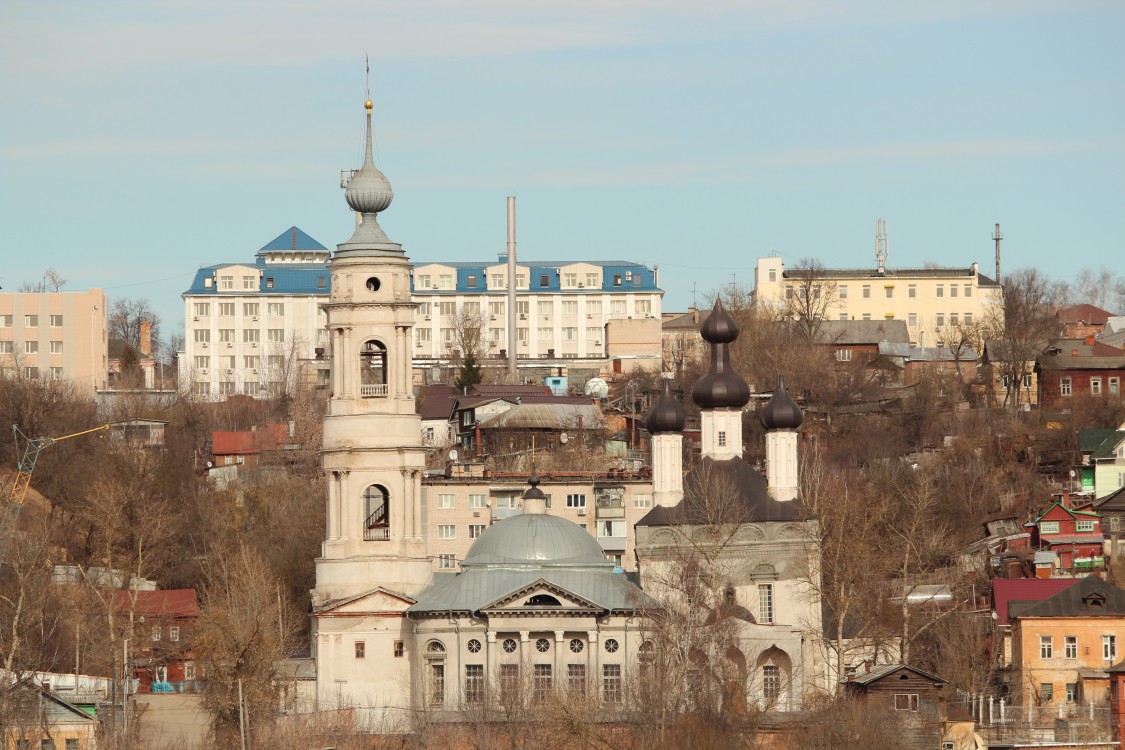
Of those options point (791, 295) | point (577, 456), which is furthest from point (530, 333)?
point (577, 456)

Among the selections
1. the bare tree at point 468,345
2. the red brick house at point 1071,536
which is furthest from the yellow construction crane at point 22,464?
the red brick house at point 1071,536

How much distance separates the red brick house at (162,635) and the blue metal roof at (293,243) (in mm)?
58882

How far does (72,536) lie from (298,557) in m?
9.93

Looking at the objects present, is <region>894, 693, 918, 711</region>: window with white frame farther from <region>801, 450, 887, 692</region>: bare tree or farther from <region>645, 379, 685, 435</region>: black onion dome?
<region>645, 379, 685, 435</region>: black onion dome

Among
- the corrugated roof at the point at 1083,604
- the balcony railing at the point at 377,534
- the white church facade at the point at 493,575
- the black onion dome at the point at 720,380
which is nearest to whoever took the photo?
the white church facade at the point at 493,575

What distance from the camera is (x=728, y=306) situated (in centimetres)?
11550

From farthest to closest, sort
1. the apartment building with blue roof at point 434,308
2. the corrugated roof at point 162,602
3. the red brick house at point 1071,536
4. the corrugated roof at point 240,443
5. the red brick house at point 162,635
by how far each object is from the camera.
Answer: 1. the apartment building with blue roof at point 434,308
2. the corrugated roof at point 240,443
3. the red brick house at point 1071,536
4. the corrugated roof at point 162,602
5. the red brick house at point 162,635

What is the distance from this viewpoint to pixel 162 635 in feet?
241

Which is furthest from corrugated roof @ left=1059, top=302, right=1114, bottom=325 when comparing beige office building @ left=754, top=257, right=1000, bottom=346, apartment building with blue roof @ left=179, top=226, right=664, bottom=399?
apartment building with blue roof @ left=179, top=226, right=664, bottom=399

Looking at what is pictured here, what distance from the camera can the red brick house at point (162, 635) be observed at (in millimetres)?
69750

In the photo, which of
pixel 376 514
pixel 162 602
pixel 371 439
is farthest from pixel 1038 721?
pixel 162 602

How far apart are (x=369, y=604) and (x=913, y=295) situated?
69036mm

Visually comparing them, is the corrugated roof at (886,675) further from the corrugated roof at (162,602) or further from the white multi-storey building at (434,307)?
the white multi-storey building at (434,307)

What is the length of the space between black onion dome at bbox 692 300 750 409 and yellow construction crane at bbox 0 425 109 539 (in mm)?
20640
